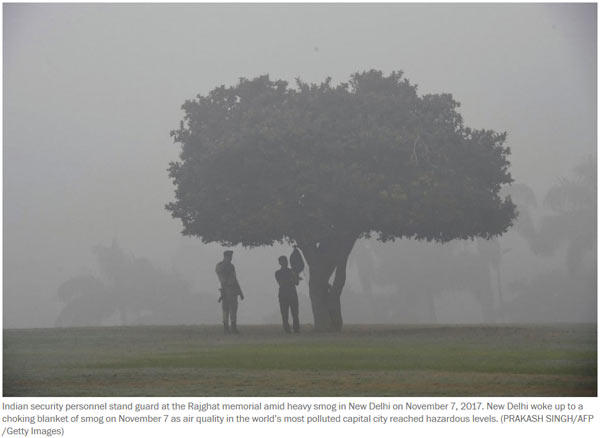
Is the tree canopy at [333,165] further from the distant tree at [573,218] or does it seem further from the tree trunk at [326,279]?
the distant tree at [573,218]

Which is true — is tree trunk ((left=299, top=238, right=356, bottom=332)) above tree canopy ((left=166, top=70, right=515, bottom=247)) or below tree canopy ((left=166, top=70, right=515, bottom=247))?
below

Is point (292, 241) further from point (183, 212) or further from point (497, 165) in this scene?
point (497, 165)

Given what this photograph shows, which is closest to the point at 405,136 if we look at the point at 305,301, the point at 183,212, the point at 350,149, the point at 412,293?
the point at 350,149

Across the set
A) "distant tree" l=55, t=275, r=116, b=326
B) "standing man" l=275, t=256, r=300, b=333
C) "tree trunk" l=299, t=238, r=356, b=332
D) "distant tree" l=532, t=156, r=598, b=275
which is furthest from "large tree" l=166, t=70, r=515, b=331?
"distant tree" l=55, t=275, r=116, b=326

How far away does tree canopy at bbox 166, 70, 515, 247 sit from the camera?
118ft

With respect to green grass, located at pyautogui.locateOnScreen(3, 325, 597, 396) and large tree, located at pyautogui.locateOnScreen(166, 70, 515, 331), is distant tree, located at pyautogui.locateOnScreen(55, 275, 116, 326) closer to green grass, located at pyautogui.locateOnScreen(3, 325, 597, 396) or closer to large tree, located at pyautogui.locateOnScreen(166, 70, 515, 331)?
large tree, located at pyautogui.locateOnScreen(166, 70, 515, 331)

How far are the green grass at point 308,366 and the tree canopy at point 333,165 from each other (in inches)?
212

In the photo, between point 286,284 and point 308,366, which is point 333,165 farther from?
point 308,366

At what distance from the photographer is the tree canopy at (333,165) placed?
36.1 meters

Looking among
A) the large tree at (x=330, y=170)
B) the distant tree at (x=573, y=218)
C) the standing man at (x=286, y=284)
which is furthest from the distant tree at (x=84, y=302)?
the standing man at (x=286, y=284)

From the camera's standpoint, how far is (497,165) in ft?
129

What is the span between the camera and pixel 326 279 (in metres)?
40.0

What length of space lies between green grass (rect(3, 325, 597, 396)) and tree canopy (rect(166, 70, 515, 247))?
538 centimetres
